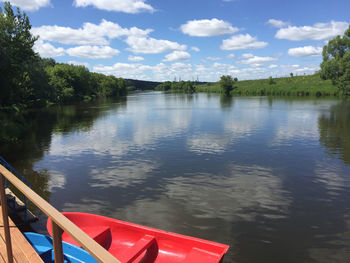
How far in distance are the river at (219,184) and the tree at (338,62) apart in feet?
188

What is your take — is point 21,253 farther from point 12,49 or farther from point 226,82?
point 226,82

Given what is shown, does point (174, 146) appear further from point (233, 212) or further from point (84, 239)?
point (84, 239)

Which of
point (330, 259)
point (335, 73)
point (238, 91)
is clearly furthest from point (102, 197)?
point (238, 91)

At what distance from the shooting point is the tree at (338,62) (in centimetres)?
7656

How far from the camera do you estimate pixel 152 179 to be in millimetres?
17234

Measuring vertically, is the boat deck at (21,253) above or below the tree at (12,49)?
below

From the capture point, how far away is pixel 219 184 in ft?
53.0

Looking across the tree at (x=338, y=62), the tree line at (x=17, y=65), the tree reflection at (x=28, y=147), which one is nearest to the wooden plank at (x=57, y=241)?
the tree reflection at (x=28, y=147)

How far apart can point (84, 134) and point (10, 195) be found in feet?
73.4

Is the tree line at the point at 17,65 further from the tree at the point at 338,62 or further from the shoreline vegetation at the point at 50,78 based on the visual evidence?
the tree at the point at 338,62

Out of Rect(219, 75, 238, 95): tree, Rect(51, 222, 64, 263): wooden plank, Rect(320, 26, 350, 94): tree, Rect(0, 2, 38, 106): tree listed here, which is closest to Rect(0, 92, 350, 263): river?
Rect(51, 222, 64, 263): wooden plank

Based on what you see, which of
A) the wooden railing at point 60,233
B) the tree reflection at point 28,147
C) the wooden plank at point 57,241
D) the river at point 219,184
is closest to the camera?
the wooden railing at point 60,233

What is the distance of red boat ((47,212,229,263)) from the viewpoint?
7.55m

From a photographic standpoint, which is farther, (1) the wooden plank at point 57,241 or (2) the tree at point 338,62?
(2) the tree at point 338,62
